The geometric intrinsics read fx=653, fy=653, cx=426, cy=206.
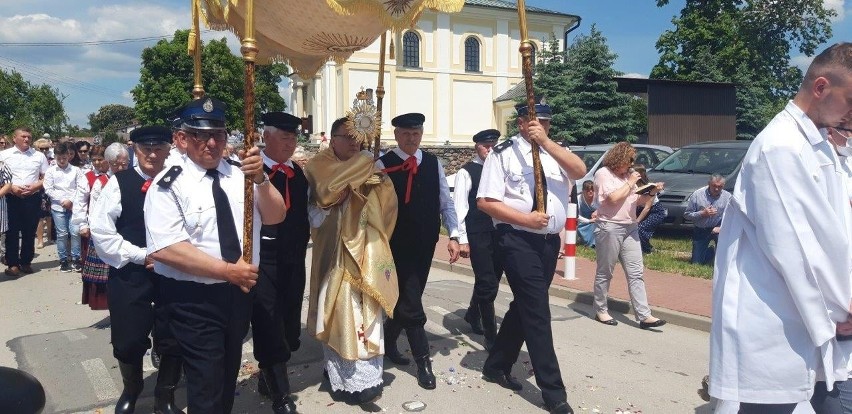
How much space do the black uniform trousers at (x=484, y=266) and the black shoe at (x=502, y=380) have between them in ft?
3.48

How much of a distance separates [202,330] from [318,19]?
2.15 meters

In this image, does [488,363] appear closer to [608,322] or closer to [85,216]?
[608,322]

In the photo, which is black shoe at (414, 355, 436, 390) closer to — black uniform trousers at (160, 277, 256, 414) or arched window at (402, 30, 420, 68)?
black uniform trousers at (160, 277, 256, 414)

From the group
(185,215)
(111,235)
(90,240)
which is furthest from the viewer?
(90,240)

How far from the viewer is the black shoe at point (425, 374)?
4.86 m

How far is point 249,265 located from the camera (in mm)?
3275

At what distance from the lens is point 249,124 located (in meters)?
3.43

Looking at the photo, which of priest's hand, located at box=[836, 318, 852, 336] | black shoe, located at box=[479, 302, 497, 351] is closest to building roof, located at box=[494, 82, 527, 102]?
black shoe, located at box=[479, 302, 497, 351]

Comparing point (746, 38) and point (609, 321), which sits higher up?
point (746, 38)

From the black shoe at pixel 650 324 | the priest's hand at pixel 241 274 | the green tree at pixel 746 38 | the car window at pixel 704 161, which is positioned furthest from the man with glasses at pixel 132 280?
the green tree at pixel 746 38

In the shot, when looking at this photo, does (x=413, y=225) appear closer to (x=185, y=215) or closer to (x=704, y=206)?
(x=185, y=215)

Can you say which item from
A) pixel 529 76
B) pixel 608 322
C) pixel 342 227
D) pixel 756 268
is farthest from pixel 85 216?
pixel 756 268

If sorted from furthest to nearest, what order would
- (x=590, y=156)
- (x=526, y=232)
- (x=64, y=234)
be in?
(x=590, y=156), (x=64, y=234), (x=526, y=232)

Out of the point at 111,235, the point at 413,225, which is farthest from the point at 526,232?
the point at 111,235
